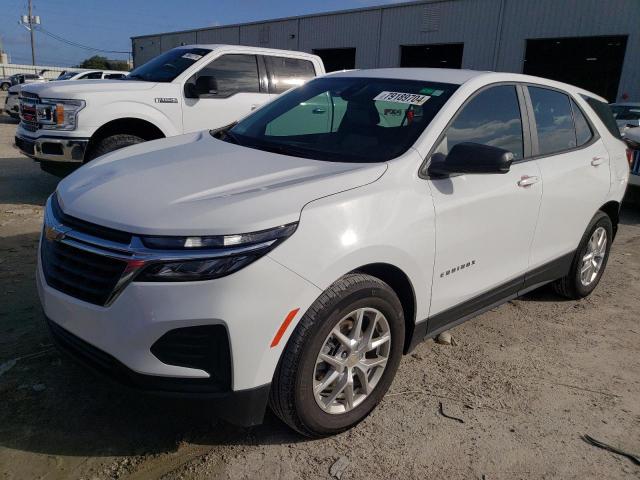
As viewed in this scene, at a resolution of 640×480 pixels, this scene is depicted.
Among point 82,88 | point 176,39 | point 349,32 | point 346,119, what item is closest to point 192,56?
point 82,88

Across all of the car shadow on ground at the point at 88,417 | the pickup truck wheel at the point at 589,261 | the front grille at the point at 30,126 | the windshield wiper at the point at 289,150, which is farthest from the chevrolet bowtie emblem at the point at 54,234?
the front grille at the point at 30,126

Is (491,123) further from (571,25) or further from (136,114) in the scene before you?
(571,25)

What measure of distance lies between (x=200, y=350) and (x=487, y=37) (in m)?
22.4

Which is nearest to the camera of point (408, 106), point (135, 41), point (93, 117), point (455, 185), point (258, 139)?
point (455, 185)

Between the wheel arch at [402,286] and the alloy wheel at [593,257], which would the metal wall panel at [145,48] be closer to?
the alloy wheel at [593,257]

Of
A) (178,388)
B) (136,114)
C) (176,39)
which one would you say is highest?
(176,39)

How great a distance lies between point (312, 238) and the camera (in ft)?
7.32

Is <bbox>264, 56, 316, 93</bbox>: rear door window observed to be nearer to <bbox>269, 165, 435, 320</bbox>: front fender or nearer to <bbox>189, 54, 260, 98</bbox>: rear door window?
<bbox>189, 54, 260, 98</bbox>: rear door window

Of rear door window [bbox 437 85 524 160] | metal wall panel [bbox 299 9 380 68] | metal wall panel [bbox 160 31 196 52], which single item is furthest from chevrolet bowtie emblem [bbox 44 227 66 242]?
metal wall panel [bbox 160 31 196 52]

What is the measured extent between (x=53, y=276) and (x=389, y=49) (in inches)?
997

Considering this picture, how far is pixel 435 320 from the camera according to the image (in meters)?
2.98

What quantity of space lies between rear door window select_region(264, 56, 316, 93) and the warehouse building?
14.7 metres

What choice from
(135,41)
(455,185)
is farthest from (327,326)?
(135,41)

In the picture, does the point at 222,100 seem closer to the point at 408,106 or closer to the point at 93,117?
the point at 93,117
